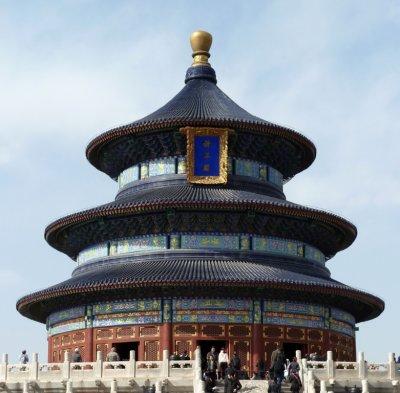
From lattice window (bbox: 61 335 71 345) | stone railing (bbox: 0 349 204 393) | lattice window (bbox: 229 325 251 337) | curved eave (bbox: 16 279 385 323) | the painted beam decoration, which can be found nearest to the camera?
stone railing (bbox: 0 349 204 393)

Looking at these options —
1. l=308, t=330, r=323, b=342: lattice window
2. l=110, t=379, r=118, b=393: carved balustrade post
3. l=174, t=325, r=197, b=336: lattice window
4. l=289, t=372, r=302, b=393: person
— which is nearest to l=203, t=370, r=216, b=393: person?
l=289, t=372, r=302, b=393: person

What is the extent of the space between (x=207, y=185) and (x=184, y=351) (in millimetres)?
9558

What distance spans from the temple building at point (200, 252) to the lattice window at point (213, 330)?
48 mm

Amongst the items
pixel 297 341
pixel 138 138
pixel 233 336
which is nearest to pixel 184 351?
pixel 233 336

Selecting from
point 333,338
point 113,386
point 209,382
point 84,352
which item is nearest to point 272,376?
point 209,382

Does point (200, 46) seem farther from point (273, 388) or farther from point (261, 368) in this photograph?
point (273, 388)

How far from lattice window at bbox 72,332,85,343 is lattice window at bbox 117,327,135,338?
2.37 meters

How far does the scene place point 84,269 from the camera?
56.6 m

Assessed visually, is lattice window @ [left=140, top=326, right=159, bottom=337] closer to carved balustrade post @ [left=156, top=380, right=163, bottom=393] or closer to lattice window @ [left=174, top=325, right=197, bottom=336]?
lattice window @ [left=174, top=325, right=197, bottom=336]

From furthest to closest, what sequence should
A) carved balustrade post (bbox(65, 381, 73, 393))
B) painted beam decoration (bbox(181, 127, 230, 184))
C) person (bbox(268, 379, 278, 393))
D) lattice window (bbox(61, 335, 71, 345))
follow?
1. painted beam decoration (bbox(181, 127, 230, 184))
2. lattice window (bbox(61, 335, 71, 345))
3. carved balustrade post (bbox(65, 381, 73, 393))
4. person (bbox(268, 379, 278, 393))

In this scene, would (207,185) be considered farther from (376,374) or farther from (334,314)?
(376,374)

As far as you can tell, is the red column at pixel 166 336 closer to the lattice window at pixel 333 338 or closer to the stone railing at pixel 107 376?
the stone railing at pixel 107 376

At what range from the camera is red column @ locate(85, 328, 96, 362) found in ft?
172

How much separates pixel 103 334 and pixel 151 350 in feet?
10.1
